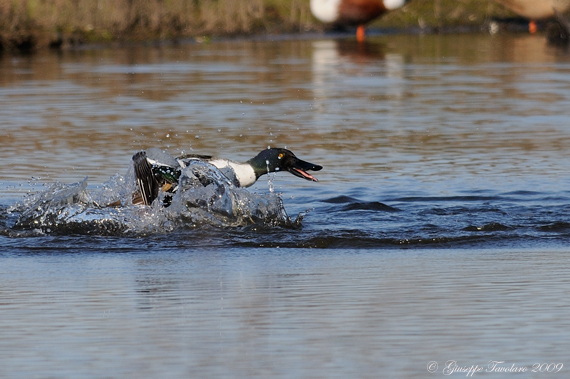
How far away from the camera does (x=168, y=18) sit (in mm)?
26875

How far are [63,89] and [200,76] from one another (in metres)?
2.50

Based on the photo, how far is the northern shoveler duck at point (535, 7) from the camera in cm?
2608

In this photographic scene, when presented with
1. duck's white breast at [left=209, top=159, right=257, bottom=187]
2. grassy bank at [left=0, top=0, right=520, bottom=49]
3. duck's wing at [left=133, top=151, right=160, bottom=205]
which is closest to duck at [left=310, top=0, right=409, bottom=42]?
grassy bank at [left=0, top=0, right=520, bottom=49]

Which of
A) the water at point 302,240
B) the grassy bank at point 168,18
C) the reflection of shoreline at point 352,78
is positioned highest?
the grassy bank at point 168,18

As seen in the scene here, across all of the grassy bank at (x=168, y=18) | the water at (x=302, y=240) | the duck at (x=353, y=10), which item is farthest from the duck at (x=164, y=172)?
the duck at (x=353, y=10)

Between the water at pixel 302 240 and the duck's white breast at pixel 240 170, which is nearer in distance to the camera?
the water at pixel 302 240

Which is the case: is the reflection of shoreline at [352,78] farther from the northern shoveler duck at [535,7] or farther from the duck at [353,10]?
the northern shoveler duck at [535,7]

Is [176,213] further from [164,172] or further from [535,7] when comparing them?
[535,7]

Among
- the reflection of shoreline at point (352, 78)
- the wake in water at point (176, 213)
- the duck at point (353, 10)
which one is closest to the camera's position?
the wake in water at point (176, 213)

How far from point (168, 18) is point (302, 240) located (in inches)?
800

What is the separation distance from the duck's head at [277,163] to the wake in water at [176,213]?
47 cm

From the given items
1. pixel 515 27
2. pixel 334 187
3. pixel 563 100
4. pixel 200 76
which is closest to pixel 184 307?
pixel 334 187

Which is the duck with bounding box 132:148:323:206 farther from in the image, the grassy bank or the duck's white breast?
the grassy bank

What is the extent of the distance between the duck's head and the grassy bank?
15.9 m
